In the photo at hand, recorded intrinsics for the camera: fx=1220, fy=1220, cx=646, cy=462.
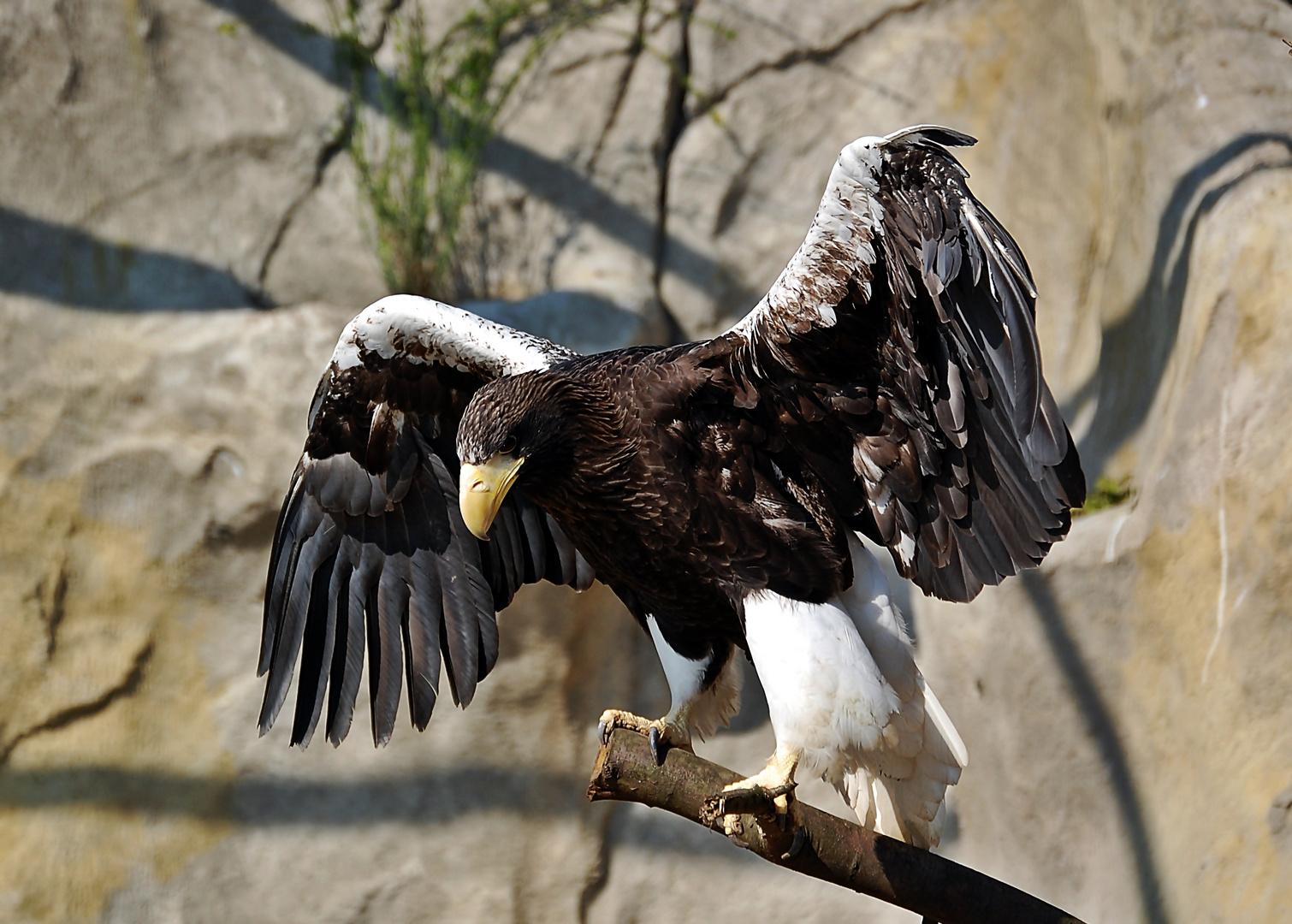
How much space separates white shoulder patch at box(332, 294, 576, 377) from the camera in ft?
8.23

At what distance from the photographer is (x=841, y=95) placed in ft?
14.5

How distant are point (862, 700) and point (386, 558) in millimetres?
1253

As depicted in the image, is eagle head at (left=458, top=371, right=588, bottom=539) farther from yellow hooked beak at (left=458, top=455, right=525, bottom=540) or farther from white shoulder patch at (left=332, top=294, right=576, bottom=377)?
white shoulder patch at (left=332, top=294, right=576, bottom=377)

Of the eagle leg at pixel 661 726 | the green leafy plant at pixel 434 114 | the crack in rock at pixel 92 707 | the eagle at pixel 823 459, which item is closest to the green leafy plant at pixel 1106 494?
the eagle at pixel 823 459

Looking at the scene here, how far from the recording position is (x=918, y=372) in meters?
2.05

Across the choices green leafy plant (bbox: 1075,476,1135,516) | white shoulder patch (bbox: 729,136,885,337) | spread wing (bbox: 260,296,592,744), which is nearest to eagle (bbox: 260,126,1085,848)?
white shoulder patch (bbox: 729,136,885,337)

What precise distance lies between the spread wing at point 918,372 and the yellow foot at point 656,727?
54 cm

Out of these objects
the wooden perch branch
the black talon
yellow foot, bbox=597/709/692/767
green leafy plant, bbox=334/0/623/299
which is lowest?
the wooden perch branch

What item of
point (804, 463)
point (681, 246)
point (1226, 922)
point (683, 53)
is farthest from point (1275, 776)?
point (683, 53)

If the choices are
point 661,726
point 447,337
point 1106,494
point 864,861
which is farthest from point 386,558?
point 1106,494

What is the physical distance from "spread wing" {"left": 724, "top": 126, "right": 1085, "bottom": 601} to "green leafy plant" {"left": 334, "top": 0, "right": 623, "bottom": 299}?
2201mm

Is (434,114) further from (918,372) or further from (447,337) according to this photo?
(918,372)

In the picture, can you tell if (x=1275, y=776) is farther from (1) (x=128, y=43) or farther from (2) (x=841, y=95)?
(1) (x=128, y=43)

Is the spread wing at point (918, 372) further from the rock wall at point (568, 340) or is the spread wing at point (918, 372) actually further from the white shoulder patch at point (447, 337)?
the rock wall at point (568, 340)
